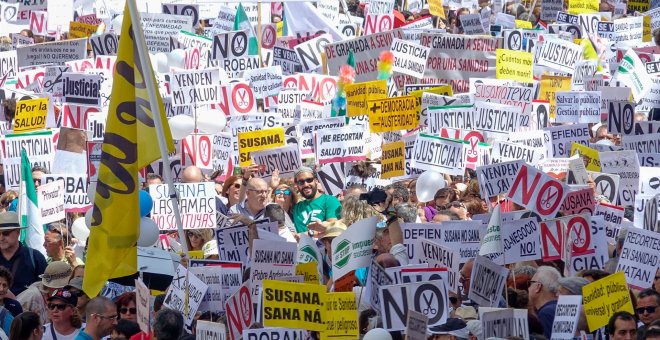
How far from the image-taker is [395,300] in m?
10.0

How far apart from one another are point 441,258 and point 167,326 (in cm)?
224

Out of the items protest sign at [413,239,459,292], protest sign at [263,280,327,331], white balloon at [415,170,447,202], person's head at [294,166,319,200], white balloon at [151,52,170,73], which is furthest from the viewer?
white balloon at [151,52,170,73]

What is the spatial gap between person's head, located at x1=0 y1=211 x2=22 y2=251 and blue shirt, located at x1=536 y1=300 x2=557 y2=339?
13.2 ft

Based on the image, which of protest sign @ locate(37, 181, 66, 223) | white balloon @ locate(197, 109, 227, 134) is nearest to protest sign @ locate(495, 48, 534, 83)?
white balloon @ locate(197, 109, 227, 134)

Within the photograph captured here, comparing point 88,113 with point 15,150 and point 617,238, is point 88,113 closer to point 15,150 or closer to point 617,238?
point 15,150

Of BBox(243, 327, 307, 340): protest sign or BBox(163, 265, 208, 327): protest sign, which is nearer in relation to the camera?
BBox(243, 327, 307, 340): protest sign

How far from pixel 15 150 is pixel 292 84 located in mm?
4593

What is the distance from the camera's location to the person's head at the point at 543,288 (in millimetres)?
10805

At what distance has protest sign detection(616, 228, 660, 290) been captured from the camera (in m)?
11.9

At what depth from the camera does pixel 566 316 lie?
33.1ft

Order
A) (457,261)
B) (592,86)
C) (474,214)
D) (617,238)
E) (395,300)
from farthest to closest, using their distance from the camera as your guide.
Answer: (592,86) → (474,214) → (617,238) → (457,261) → (395,300)

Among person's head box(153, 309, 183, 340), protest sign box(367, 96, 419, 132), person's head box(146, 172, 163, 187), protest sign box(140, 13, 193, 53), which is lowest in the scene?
person's head box(153, 309, 183, 340)

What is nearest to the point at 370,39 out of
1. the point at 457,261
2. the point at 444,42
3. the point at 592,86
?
the point at 444,42

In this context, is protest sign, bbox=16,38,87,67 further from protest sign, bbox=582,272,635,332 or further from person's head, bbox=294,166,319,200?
protest sign, bbox=582,272,635,332
